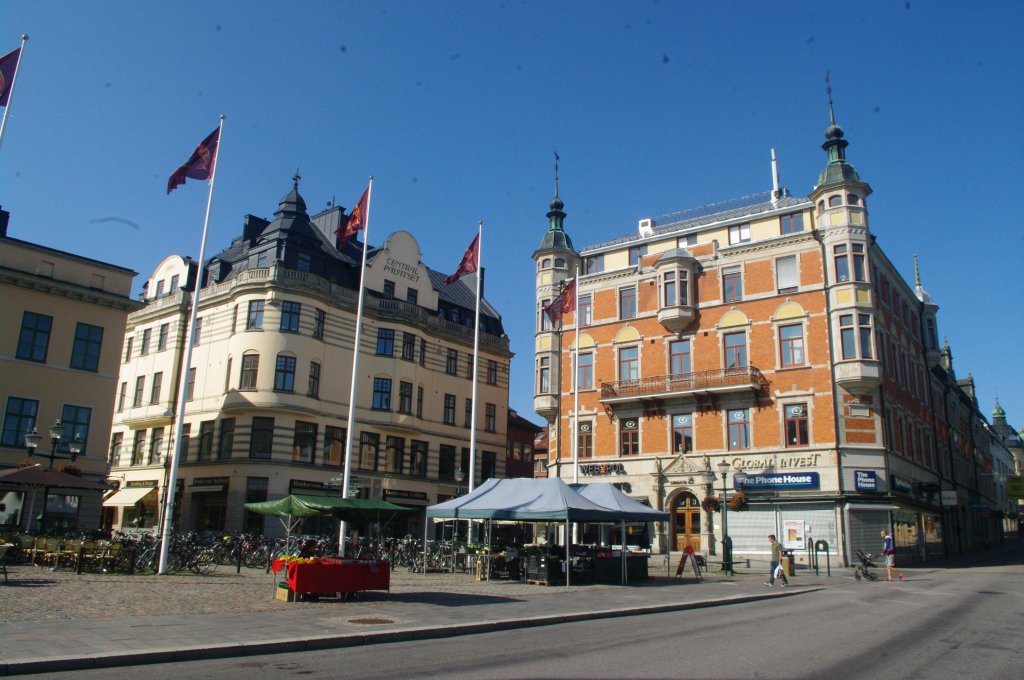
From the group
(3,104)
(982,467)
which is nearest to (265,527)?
(3,104)

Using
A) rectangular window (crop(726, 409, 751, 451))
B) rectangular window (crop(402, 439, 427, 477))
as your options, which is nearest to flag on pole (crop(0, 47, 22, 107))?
rectangular window (crop(402, 439, 427, 477))

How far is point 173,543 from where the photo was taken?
78.4ft

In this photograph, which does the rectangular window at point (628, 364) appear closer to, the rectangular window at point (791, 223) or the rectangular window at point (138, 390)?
the rectangular window at point (791, 223)

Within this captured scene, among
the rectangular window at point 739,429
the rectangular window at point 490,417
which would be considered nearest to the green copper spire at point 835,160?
the rectangular window at point 739,429

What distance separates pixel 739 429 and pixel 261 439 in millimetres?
25280

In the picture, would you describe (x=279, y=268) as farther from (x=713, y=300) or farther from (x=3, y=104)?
(x=713, y=300)

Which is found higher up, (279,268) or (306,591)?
(279,268)

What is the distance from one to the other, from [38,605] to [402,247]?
35957 millimetres

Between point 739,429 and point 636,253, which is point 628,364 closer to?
point 636,253

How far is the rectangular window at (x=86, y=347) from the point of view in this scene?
113 feet

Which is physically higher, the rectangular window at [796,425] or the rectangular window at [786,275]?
the rectangular window at [786,275]

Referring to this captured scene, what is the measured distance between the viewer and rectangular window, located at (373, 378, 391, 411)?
4544 centimetres

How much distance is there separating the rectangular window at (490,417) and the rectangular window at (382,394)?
8594 millimetres

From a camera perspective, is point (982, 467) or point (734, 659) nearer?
point (734, 659)
